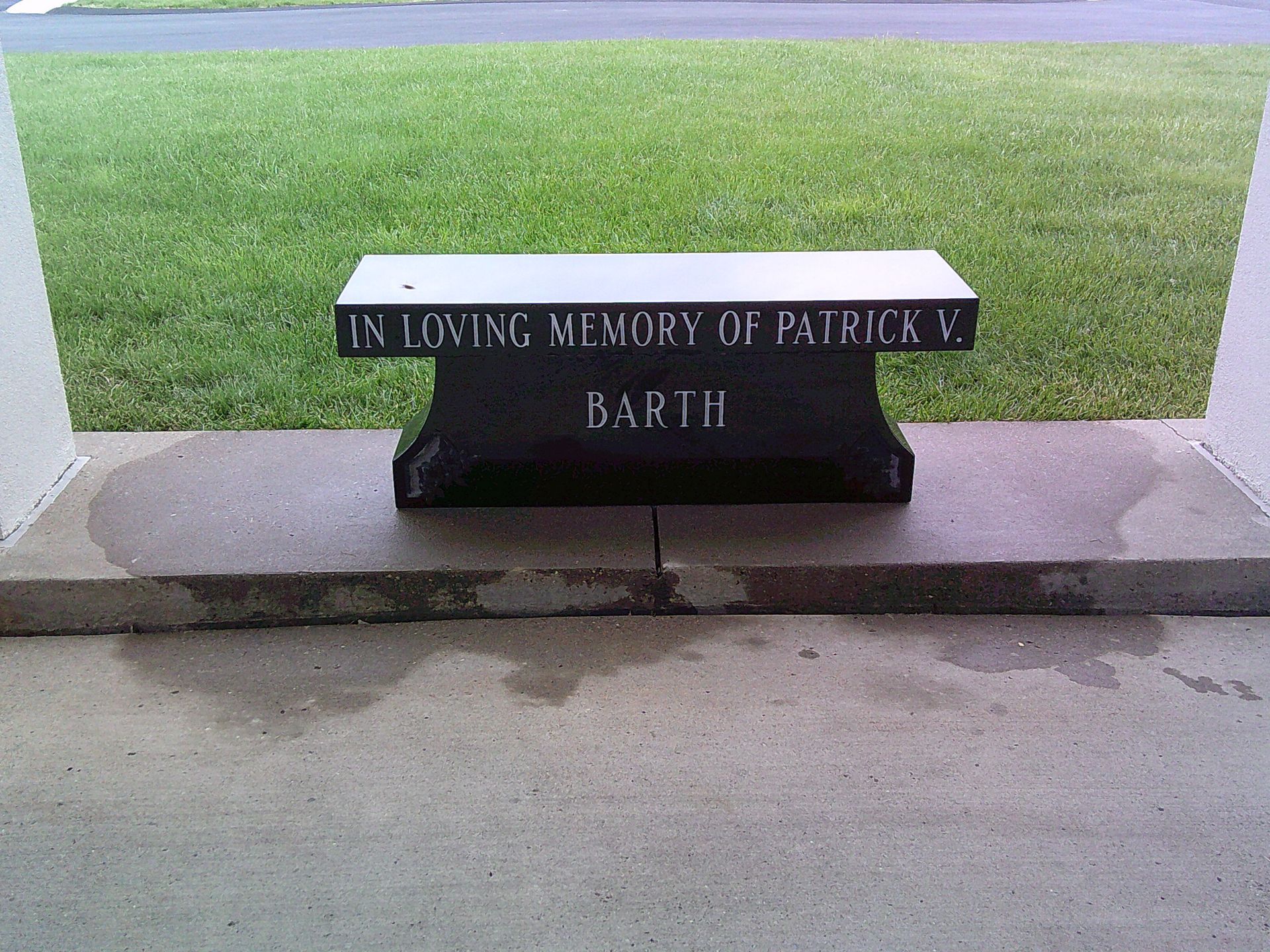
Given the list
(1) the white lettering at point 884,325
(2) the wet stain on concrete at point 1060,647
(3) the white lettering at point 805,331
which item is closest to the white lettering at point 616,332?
(3) the white lettering at point 805,331

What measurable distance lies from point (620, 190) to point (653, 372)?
440 cm

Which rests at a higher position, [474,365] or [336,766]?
[474,365]

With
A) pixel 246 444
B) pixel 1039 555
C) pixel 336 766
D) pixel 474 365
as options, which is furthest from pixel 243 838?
pixel 1039 555

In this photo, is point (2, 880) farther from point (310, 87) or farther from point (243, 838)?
point (310, 87)

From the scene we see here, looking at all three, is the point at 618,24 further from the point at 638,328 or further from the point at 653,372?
the point at 638,328

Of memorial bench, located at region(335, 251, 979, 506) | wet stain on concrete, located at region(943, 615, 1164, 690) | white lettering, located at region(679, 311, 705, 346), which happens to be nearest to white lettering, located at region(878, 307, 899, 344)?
memorial bench, located at region(335, 251, 979, 506)

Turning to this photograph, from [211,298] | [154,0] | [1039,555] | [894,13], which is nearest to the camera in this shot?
[1039,555]

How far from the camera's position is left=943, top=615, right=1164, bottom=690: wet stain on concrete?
11.0 ft

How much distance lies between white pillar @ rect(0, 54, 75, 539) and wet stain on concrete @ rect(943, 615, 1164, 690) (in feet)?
9.54

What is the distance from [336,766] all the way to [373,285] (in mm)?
1619

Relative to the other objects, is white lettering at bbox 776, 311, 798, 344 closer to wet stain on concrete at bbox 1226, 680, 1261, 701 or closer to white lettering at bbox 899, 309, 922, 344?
white lettering at bbox 899, 309, 922, 344

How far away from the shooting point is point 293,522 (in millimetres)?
3846

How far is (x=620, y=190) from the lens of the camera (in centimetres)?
795

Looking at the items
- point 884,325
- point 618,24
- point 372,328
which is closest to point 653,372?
point 884,325
